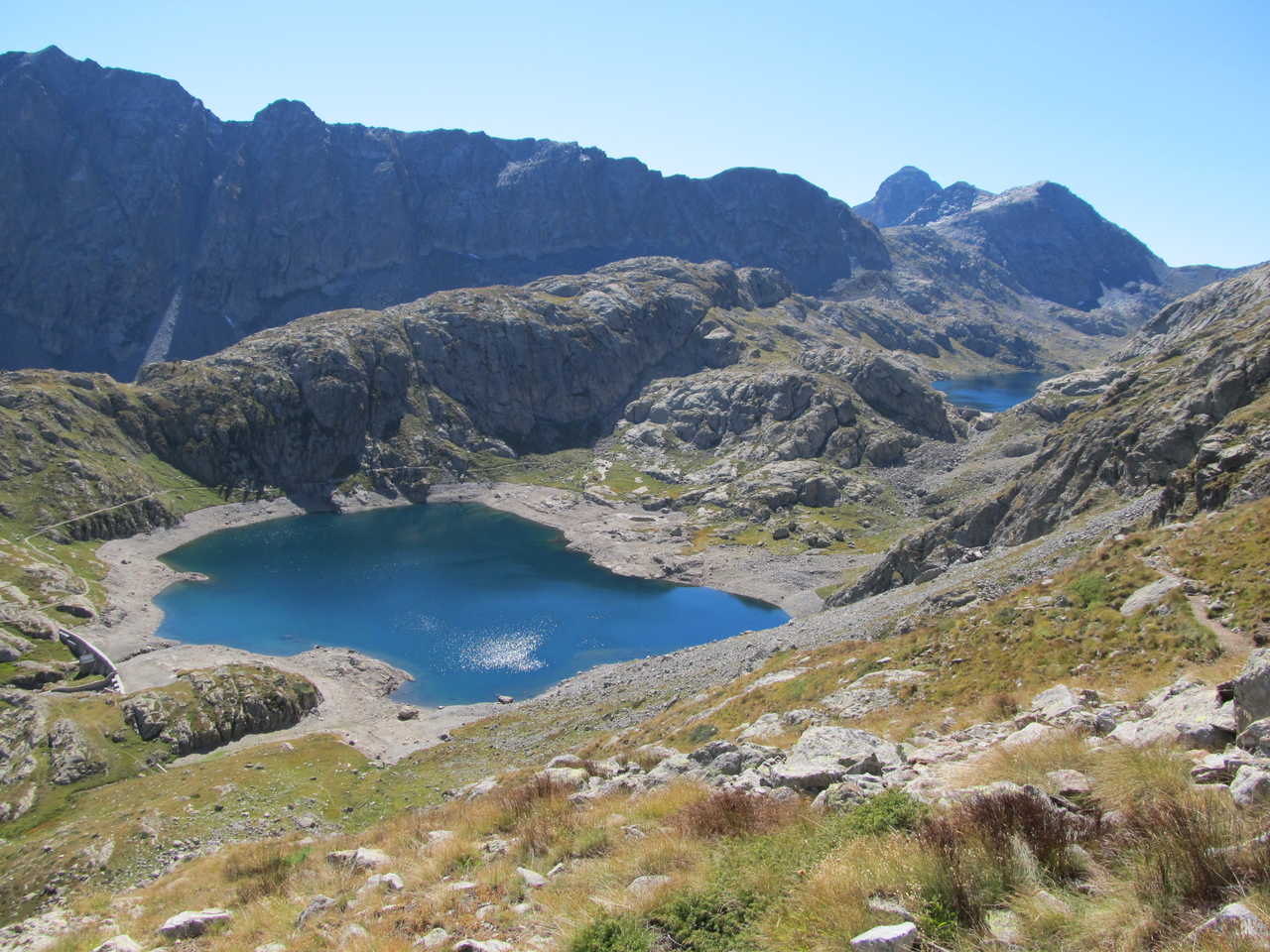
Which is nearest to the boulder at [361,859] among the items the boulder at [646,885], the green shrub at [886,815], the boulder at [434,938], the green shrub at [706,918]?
the boulder at [434,938]

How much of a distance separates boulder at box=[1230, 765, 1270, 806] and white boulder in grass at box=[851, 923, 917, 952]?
4333 millimetres

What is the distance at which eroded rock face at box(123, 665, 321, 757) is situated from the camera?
64.4 meters

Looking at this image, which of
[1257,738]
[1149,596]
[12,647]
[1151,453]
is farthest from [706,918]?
[12,647]

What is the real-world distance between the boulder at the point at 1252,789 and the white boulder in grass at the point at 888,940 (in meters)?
4.33

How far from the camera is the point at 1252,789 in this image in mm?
8797

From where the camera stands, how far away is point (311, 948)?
1350cm

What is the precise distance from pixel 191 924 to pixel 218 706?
61397 millimetres

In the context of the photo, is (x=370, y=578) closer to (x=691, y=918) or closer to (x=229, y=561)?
(x=229, y=561)

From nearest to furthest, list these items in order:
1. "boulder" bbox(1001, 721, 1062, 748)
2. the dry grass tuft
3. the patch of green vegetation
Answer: the dry grass tuft → "boulder" bbox(1001, 721, 1062, 748) → the patch of green vegetation

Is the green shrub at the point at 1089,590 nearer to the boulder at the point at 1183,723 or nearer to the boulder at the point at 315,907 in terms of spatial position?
the boulder at the point at 1183,723

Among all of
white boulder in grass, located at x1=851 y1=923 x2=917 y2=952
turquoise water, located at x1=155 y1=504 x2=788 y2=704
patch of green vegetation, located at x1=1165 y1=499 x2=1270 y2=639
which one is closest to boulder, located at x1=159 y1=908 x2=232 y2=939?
white boulder in grass, located at x1=851 y1=923 x2=917 y2=952

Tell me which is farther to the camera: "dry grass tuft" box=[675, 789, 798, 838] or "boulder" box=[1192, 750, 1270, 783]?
"dry grass tuft" box=[675, 789, 798, 838]

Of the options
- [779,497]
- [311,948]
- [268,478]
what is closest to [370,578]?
[268,478]

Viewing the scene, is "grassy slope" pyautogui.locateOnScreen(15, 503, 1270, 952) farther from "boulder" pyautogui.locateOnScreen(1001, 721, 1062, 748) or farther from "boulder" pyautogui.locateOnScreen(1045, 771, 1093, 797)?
"boulder" pyautogui.locateOnScreen(1001, 721, 1062, 748)
